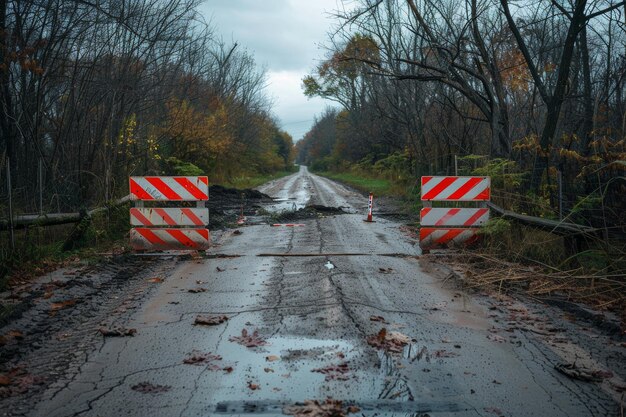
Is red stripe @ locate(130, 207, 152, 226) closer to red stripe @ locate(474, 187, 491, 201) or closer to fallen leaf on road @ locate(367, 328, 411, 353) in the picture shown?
red stripe @ locate(474, 187, 491, 201)

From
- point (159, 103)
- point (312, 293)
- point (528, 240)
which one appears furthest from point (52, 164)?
point (528, 240)

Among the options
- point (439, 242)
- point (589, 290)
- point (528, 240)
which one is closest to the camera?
point (589, 290)

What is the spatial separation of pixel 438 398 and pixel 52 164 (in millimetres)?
10644

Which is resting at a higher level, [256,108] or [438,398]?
[256,108]

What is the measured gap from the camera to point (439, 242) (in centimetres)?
1109

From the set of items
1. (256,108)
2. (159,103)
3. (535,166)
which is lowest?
(535,166)

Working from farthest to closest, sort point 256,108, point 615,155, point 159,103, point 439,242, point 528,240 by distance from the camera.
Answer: point 256,108
point 159,103
point 439,242
point 528,240
point 615,155

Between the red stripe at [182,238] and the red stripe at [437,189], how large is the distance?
4506 mm

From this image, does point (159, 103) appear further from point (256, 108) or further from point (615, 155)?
point (256, 108)

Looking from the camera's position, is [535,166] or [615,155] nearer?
[615,155]

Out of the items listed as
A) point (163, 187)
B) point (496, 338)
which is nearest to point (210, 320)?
point (496, 338)

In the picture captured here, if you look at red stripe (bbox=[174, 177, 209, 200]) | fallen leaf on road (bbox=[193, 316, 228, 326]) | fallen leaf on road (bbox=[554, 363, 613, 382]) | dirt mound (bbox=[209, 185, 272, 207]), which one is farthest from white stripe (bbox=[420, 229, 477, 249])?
dirt mound (bbox=[209, 185, 272, 207])

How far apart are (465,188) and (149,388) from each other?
8.11 meters

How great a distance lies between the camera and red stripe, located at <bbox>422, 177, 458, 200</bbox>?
11.1m
